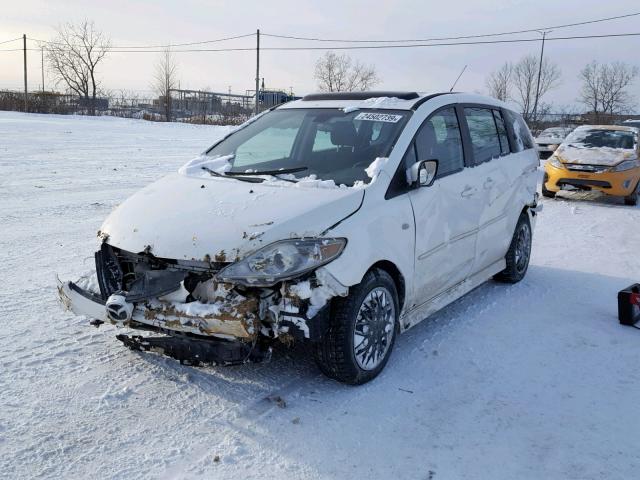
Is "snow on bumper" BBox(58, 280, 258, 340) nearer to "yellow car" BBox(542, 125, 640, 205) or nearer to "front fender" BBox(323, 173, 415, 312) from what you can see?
"front fender" BBox(323, 173, 415, 312)

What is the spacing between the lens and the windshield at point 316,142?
14.1ft

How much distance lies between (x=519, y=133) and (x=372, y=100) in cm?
221

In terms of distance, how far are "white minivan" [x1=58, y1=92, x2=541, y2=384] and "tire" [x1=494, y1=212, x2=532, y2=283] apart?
929mm

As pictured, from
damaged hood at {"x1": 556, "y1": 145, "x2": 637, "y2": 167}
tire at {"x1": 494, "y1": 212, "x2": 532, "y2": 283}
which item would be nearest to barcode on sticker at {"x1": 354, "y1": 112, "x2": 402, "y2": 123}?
tire at {"x1": 494, "y1": 212, "x2": 532, "y2": 283}

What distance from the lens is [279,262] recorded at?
11.1 ft

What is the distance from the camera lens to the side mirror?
412 cm

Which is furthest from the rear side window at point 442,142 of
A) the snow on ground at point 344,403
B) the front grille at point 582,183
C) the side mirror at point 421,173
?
the front grille at point 582,183

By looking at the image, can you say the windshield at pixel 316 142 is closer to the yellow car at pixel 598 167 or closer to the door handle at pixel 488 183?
the door handle at pixel 488 183

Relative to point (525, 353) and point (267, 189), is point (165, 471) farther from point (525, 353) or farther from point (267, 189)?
point (525, 353)

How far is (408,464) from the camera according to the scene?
3.08 meters

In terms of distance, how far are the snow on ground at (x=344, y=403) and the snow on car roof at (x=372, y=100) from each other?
1.79 metres

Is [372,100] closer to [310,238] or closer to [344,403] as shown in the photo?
[310,238]

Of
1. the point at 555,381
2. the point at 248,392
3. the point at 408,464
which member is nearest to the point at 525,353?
the point at 555,381

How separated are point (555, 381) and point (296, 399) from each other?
1745 mm
